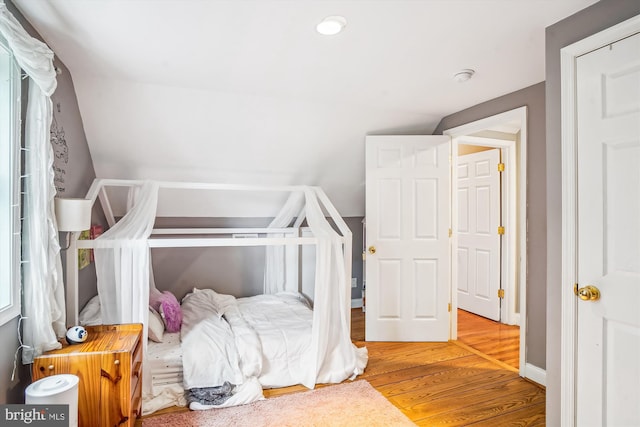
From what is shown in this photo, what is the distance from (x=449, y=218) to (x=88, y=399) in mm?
3062

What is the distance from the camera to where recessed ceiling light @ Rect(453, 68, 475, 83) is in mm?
2408

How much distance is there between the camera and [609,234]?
64.1 inches

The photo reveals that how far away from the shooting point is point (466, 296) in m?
4.57

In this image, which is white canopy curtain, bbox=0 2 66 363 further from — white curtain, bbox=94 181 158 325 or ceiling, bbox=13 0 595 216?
white curtain, bbox=94 181 158 325

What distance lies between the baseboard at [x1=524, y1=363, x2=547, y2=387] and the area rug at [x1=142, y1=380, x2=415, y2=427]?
45.4 inches

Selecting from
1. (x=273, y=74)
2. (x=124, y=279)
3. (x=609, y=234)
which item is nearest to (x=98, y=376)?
(x=124, y=279)

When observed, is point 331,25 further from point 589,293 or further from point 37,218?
point 589,293

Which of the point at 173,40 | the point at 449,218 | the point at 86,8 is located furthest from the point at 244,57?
the point at 449,218

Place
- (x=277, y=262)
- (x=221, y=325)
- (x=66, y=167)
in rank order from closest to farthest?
1. (x=66, y=167)
2. (x=221, y=325)
3. (x=277, y=262)

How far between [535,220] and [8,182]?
3231mm

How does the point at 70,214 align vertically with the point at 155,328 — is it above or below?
above

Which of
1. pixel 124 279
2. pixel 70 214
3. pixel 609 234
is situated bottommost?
pixel 124 279

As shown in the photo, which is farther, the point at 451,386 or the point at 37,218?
the point at 451,386

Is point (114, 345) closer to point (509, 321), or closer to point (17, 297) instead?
point (17, 297)
